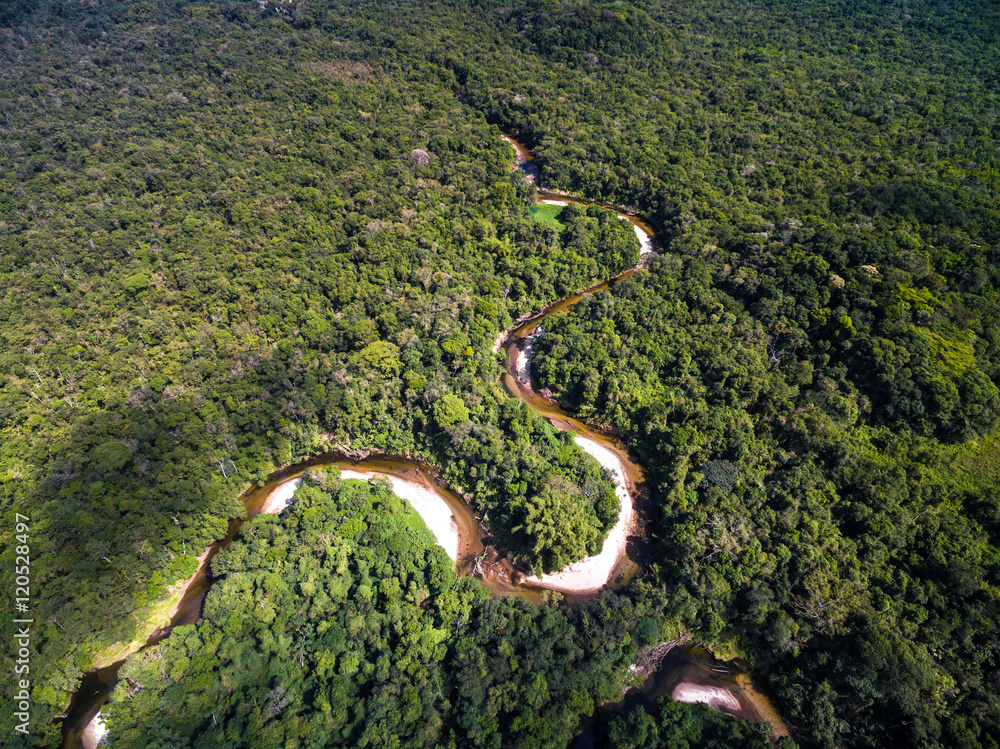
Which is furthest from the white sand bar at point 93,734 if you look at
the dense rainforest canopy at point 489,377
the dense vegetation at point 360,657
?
the dense vegetation at point 360,657

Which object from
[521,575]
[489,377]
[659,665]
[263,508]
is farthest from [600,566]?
[263,508]

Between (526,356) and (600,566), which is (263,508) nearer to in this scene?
(600,566)

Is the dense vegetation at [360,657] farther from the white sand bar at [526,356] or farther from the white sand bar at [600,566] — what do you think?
the white sand bar at [526,356]

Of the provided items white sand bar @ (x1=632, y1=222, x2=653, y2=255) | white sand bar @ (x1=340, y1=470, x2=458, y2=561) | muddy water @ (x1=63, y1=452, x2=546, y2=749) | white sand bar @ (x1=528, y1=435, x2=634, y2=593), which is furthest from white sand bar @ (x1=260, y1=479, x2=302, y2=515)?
white sand bar @ (x1=632, y1=222, x2=653, y2=255)

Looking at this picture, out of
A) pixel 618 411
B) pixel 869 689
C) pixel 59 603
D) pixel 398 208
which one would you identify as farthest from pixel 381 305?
pixel 869 689

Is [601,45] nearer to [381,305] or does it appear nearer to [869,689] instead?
[381,305]

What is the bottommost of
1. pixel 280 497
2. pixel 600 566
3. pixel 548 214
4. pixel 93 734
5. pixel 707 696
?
pixel 93 734

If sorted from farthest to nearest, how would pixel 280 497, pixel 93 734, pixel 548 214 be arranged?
1. pixel 548 214
2. pixel 280 497
3. pixel 93 734

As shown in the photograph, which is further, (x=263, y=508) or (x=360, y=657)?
(x=263, y=508)
